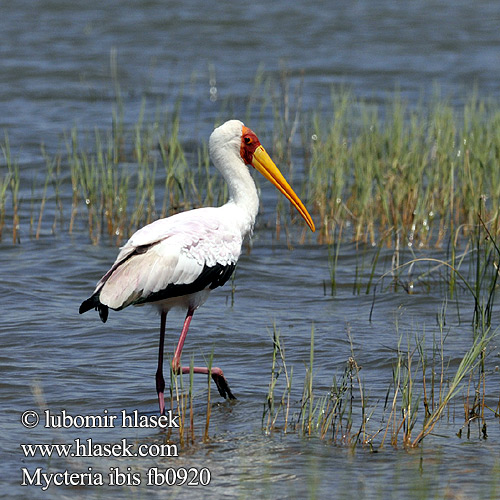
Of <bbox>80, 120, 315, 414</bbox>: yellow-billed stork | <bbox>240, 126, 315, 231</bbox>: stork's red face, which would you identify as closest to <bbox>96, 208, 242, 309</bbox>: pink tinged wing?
<bbox>80, 120, 315, 414</bbox>: yellow-billed stork

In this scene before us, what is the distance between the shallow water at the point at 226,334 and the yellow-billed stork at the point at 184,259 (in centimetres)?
46

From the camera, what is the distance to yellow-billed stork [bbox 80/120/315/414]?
16.9 feet

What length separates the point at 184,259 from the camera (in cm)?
527

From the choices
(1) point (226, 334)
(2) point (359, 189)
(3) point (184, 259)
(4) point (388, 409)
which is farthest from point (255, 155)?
(2) point (359, 189)

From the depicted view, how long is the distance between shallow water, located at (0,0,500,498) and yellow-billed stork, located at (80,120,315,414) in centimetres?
46

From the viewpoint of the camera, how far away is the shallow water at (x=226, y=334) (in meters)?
4.45

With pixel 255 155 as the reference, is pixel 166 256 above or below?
below

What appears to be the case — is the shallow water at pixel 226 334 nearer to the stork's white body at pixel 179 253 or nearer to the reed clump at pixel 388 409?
the reed clump at pixel 388 409

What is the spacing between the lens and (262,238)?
355 inches

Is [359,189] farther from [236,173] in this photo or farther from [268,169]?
[236,173]

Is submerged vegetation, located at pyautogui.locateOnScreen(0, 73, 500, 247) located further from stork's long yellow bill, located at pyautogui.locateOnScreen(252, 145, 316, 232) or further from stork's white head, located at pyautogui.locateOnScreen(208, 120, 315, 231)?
stork's white head, located at pyautogui.locateOnScreen(208, 120, 315, 231)

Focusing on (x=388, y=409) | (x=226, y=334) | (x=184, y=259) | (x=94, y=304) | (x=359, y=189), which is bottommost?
(x=226, y=334)

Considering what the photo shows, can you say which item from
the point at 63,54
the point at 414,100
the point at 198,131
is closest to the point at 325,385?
the point at 198,131

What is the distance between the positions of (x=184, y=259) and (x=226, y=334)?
1.40 m
